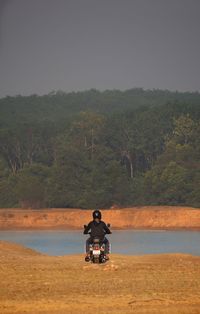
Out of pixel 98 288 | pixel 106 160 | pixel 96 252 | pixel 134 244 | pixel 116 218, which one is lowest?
pixel 134 244

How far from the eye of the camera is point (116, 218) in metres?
91.1

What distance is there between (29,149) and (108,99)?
76086 millimetres

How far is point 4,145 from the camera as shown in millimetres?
113625

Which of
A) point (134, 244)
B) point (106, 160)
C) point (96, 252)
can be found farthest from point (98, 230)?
point (106, 160)

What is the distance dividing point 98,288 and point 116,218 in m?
74.4

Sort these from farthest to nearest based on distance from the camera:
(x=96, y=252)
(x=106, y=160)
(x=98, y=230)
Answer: (x=106, y=160), (x=98, y=230), (x=96, y=252)

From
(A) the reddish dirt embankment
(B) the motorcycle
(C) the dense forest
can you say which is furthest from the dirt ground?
(C) the dense forest

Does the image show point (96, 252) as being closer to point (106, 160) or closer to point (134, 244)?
point (134, 244)

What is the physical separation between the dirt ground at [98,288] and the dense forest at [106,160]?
73.9 meters

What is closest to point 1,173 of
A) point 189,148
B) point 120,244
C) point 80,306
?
point 189,148

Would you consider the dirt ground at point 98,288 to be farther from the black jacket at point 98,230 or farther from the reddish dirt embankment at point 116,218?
the reddish dirt embankment at point 116,218

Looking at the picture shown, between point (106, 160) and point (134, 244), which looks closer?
point (134, 244)

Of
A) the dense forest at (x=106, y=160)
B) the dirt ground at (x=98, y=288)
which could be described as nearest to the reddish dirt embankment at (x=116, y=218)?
the dense forest at (x=106, y=160)

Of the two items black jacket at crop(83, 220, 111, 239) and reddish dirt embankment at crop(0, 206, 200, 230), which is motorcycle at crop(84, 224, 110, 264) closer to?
black jacket at crop(83, 220, 111, 239)
